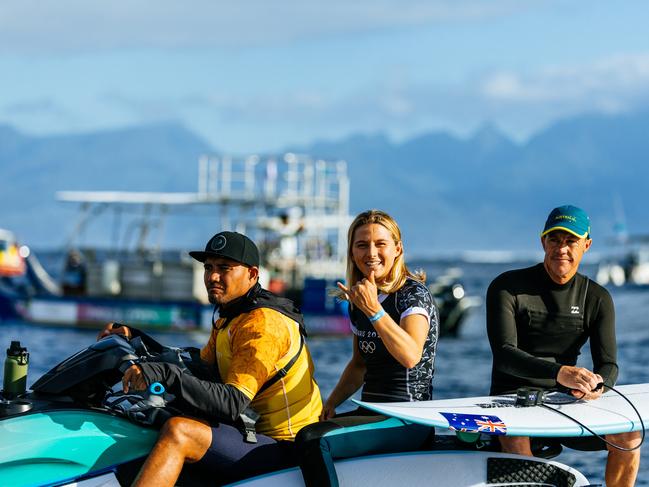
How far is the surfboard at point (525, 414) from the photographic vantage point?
191 inches

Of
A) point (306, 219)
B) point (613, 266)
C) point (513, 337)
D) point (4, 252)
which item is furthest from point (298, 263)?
point (613, 266)

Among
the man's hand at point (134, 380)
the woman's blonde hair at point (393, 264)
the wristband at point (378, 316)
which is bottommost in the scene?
the man's hand at point (134, 380)

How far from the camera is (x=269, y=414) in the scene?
5.18m

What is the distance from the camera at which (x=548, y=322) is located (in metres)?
5.64

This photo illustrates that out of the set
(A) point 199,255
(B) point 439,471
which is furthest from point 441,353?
(A) point 199,255

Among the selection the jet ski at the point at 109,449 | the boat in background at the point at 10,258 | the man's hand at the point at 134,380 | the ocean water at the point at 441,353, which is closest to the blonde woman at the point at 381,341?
the jet ski at the point at 109,449

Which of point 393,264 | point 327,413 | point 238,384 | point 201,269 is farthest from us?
point 201,269

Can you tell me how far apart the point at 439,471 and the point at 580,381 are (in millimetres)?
830

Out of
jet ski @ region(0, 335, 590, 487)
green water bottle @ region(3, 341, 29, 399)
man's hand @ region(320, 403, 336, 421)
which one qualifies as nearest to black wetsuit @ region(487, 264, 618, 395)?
jet ski @ region(0, 335, 590, 487)

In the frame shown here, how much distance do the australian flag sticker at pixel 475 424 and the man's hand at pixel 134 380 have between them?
4.40ft

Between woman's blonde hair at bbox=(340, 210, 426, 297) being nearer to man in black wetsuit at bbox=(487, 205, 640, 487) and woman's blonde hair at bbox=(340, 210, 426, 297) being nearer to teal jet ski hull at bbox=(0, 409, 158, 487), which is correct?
man in black wetsuit at bbox=(487, 205, 640, 487)

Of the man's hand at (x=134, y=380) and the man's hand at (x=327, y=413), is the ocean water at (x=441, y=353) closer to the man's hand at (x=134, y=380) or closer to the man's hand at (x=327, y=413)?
the man's hand at (x=327, y=413)

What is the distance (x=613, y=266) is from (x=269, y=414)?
69.4 metres

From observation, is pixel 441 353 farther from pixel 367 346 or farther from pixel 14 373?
pixel 14 373
